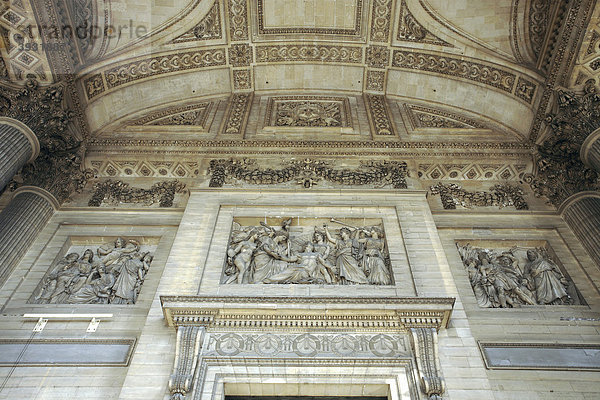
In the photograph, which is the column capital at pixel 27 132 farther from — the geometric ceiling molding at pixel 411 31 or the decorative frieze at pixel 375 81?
the geometric ceiling molding at pixel 411 31

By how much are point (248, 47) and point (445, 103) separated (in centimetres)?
459

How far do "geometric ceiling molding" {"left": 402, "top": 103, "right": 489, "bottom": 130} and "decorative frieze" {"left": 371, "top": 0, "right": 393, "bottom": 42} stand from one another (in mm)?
1688

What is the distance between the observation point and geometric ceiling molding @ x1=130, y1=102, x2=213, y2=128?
1127 centimetres

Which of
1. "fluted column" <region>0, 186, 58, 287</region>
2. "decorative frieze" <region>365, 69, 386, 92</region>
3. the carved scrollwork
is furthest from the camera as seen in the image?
"decorative frieze" <region>365, 69, 386, 92</region>

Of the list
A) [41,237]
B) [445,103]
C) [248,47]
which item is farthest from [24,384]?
[445,103]

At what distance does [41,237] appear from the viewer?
27.3 feet

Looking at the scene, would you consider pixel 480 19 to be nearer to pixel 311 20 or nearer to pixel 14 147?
pixel 311 20

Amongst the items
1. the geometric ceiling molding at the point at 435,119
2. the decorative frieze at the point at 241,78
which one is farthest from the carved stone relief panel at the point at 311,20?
the geometric ceiling molding at the point at 435,119

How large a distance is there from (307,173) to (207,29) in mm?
4803

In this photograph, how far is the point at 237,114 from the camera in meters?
11.6

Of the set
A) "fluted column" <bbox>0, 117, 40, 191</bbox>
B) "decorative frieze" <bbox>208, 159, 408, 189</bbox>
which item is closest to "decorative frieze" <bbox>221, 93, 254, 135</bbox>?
"decorative frieze" <bbox>208, 159, 408, 189</bbox>

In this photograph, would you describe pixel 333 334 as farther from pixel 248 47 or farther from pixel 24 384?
pixel 248 47

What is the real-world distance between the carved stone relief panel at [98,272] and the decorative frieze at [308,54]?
5.92 metres

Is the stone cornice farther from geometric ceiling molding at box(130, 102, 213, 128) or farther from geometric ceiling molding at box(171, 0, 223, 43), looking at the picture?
geometric ceiling molding at box(171, 0, 223, 43)
